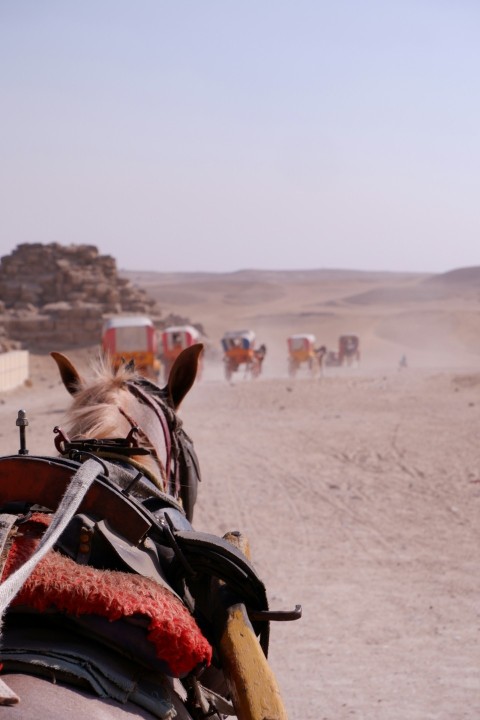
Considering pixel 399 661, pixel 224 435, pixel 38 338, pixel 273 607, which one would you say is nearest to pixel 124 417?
pixel 399 661

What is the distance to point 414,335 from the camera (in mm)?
76375

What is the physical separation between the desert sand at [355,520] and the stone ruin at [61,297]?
17.6m

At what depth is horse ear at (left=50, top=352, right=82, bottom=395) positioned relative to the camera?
378 centimetres

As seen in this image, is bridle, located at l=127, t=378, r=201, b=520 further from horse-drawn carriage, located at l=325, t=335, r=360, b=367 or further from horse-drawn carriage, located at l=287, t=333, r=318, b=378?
horse-drawn carriage, located at l=325, t=335, r=360, b=367

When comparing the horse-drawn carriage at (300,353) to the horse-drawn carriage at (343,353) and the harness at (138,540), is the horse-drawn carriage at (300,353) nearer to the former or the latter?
the horse-drawn carriage at (343,353)

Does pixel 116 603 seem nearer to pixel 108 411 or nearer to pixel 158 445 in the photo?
pixel 108 411

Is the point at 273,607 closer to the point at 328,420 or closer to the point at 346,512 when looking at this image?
the point at 346,512

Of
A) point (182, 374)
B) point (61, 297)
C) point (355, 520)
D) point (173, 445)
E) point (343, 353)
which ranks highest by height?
point (61, 297)

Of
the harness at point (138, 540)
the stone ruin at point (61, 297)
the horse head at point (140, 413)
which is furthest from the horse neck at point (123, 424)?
the stone ruin at point (61, 297)

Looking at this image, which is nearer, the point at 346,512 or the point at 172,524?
the point at 172,524

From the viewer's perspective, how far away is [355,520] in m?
10.3

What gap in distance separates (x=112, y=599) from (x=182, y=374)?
1746 mm

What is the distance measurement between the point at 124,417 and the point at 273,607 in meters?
4.24

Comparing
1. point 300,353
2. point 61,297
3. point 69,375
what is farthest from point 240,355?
point 69,375
